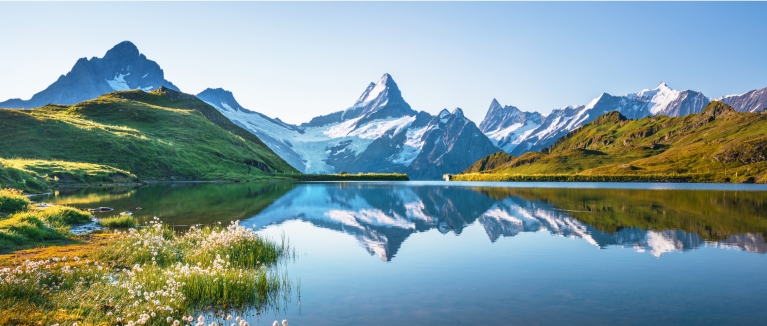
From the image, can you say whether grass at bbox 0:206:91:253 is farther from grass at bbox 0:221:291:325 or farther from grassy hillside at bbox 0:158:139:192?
grassy hillside at bbox 0:158:139:192

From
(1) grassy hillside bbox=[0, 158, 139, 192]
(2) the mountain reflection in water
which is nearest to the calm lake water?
(2) the mountain reflection in water

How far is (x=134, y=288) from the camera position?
50.0 feet

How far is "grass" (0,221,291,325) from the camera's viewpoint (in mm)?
13078

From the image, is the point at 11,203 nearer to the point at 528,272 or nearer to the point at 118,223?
the point at 118,223

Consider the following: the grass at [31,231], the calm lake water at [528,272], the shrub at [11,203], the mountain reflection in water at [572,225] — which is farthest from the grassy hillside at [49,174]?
the mountain reflection in water at [572,225]

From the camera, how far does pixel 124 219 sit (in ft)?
120

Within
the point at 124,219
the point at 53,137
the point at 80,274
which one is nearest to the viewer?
the point at 80,274

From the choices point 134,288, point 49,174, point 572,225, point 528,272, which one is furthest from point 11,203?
point 49,174

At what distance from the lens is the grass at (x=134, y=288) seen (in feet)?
42.9

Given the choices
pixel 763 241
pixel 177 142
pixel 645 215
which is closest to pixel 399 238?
pixel 763 241

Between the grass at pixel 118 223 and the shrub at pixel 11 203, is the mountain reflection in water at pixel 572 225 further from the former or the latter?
the shrub at pixel 11 203

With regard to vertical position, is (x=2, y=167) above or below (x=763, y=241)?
above

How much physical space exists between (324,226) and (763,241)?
3416 cm

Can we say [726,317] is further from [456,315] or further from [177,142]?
[177,142]
